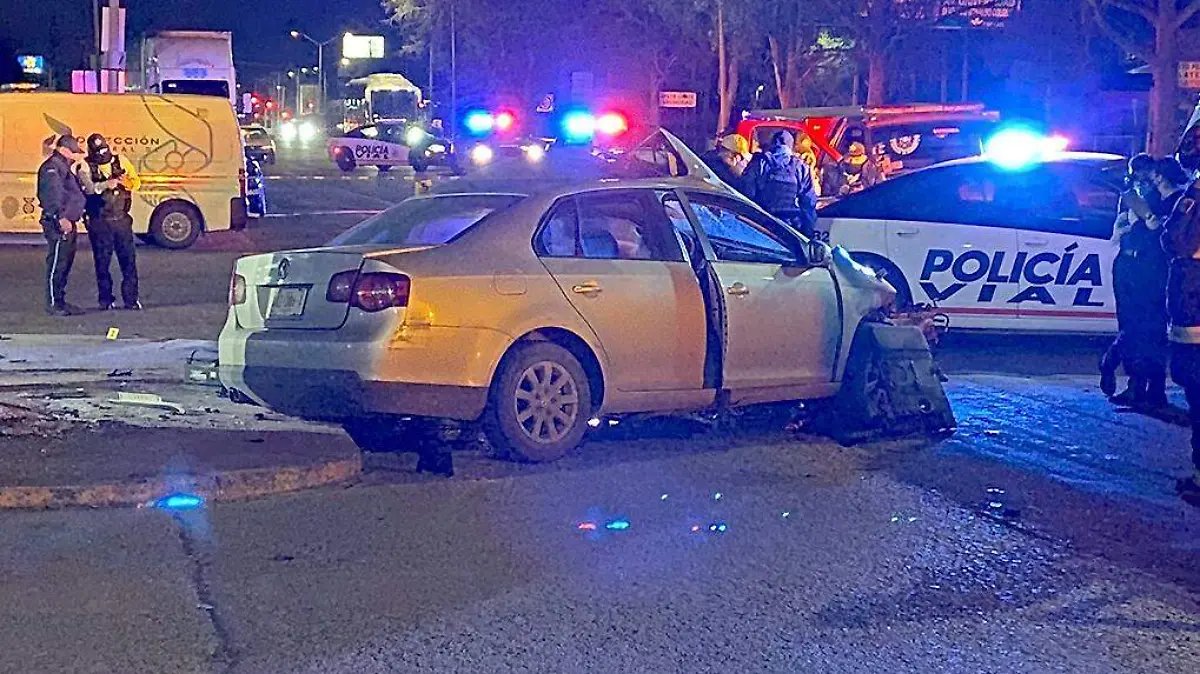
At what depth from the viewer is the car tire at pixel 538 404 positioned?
832 centimetres

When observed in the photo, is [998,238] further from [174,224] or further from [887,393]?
[174,224]

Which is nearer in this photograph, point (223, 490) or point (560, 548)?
point (560, 548)

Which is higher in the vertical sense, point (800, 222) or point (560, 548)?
point (800, 222)

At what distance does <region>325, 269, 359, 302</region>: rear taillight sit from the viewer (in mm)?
8133

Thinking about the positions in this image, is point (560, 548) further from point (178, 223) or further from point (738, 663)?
point (178, 223)

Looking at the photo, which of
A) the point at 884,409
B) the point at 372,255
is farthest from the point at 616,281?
the point at 884,409

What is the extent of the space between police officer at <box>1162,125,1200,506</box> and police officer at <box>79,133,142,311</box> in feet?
32.2

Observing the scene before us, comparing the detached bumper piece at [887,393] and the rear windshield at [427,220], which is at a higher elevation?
the rear windshield at [427,220]

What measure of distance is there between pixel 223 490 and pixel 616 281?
231 centimetres

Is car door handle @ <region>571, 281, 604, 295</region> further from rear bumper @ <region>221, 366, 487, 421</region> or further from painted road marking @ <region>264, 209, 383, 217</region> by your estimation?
painted road marking @ <region>264, 209, 383, 217</region>

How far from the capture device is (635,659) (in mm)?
5395

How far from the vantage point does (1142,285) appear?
412 inches

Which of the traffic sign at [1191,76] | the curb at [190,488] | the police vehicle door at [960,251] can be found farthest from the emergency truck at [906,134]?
the curb at [190,488]

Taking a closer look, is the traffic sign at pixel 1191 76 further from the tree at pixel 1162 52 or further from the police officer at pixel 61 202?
the police officer at pixel 61 202
